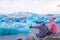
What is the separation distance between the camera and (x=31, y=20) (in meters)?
1.58

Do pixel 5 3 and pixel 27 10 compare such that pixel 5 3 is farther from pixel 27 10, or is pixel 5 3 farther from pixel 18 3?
pixel 27 10

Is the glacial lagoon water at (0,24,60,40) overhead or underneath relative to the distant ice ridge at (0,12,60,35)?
underneath

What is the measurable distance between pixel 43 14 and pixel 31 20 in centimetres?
16

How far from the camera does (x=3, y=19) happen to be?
5.11ft

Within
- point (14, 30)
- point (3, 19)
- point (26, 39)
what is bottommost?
→ point (26, 39)

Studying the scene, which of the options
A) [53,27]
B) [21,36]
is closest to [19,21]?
[21,36]

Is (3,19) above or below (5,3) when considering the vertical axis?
below

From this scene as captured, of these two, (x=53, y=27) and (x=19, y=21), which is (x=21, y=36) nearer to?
(x=19, y=21)

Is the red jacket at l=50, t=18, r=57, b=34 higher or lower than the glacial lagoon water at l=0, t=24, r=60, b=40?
higher

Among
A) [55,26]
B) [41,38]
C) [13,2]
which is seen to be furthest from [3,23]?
[55,26]

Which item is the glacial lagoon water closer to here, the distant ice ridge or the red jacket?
the distant ice ridge

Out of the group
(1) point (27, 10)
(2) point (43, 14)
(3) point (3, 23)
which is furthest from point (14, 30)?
(2) point (43, 14)

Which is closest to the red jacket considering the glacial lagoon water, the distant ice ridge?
the distant ice ridge

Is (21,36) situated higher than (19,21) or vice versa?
(19,21)
